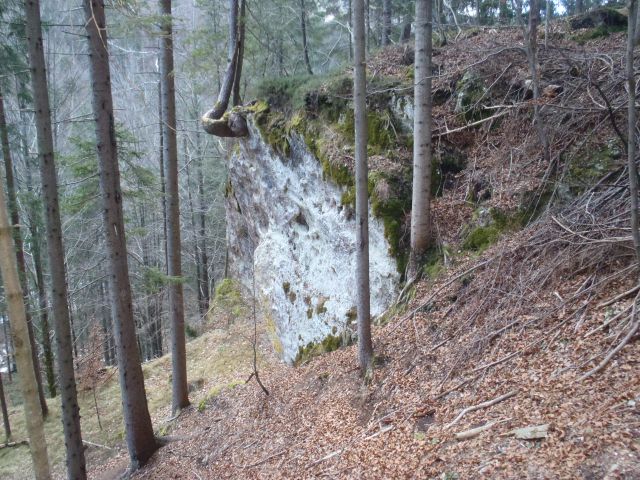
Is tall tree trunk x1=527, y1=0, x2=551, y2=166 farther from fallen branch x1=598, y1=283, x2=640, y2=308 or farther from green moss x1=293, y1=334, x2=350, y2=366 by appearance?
green moss x1=293, y1=334, x2=350, y2=366

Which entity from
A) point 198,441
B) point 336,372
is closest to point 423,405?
point 336,372

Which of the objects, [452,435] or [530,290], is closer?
[452,435]

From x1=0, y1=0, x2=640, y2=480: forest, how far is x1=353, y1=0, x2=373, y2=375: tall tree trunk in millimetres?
37

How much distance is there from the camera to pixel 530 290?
516 cm

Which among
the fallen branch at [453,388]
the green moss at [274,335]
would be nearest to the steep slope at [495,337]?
the fallen branch at [453,388]

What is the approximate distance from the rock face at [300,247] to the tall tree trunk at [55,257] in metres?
5.30

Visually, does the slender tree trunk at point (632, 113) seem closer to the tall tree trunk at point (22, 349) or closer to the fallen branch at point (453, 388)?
the fallen branch at point (453, 388)

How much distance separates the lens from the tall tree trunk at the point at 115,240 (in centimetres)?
652

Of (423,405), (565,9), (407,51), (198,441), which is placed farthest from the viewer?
(565,9)

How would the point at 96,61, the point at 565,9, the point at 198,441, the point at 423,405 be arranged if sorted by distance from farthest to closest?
the point at 565,9 → the point at 198,441 → the point at 96,61 → the point at 423,405

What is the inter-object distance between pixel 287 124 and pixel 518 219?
6867mm

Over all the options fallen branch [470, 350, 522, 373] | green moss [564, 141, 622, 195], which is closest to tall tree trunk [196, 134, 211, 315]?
green moss [564, 141, 622, 195]

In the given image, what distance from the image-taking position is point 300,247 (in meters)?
11.4

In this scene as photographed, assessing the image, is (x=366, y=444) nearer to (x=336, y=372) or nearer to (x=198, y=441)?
(x=336, y=372)
